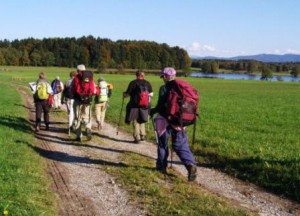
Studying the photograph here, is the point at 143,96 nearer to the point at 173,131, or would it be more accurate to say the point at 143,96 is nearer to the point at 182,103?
the point at 173,131

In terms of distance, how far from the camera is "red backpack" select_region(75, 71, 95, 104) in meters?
11.7

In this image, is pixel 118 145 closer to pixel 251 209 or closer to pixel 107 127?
pixel 107 127

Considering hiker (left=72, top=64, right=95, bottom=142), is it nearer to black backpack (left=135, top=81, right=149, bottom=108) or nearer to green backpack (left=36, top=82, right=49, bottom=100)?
black backpack (left=135, top=81, right=149, bottom=108)

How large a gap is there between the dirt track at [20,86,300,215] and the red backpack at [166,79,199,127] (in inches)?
53.2

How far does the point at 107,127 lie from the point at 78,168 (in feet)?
22.8

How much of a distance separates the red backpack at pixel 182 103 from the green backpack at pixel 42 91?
25.5 feet

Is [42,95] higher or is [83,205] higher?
[42,95]

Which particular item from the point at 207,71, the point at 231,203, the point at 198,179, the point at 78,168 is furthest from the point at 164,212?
the point at 207,71

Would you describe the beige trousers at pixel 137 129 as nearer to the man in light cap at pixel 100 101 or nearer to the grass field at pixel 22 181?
the man in light cap at pixel 100 101

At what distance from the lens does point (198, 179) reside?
8.39 meters

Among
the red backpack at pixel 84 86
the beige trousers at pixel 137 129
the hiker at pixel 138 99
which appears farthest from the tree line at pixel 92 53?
the hiker at pixel 138 99

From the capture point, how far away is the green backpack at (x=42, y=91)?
14453 mm

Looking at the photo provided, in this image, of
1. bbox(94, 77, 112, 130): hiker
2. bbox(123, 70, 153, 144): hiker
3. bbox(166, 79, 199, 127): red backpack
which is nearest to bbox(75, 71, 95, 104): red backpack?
bbox(123, 70, 153, 144): hiker

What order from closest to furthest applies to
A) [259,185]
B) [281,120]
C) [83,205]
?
[83,205]
[259,185]
[281,120]
